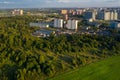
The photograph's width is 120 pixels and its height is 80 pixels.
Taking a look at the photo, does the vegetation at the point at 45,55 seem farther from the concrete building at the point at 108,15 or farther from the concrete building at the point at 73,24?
the concrete building at the point at 108,15

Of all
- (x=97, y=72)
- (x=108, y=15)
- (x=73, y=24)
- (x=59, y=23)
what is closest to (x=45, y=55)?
(x=97, y=72)

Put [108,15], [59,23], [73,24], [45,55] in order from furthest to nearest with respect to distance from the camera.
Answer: [108,15]
[59,23]
[73,24]
[45,55]

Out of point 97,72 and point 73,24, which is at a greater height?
point 73,24

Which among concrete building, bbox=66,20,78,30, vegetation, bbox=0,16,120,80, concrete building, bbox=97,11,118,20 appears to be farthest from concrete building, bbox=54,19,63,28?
concrete building, bbox=97,11,118,20

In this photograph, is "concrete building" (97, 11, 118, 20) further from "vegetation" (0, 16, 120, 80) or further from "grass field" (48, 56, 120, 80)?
"grass field" (48, 56, 120, 80)

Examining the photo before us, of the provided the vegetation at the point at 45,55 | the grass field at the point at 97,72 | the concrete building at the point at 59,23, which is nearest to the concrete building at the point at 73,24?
the concrete building at the point at 59,23

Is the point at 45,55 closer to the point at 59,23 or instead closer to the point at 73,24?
the point at 73,24
